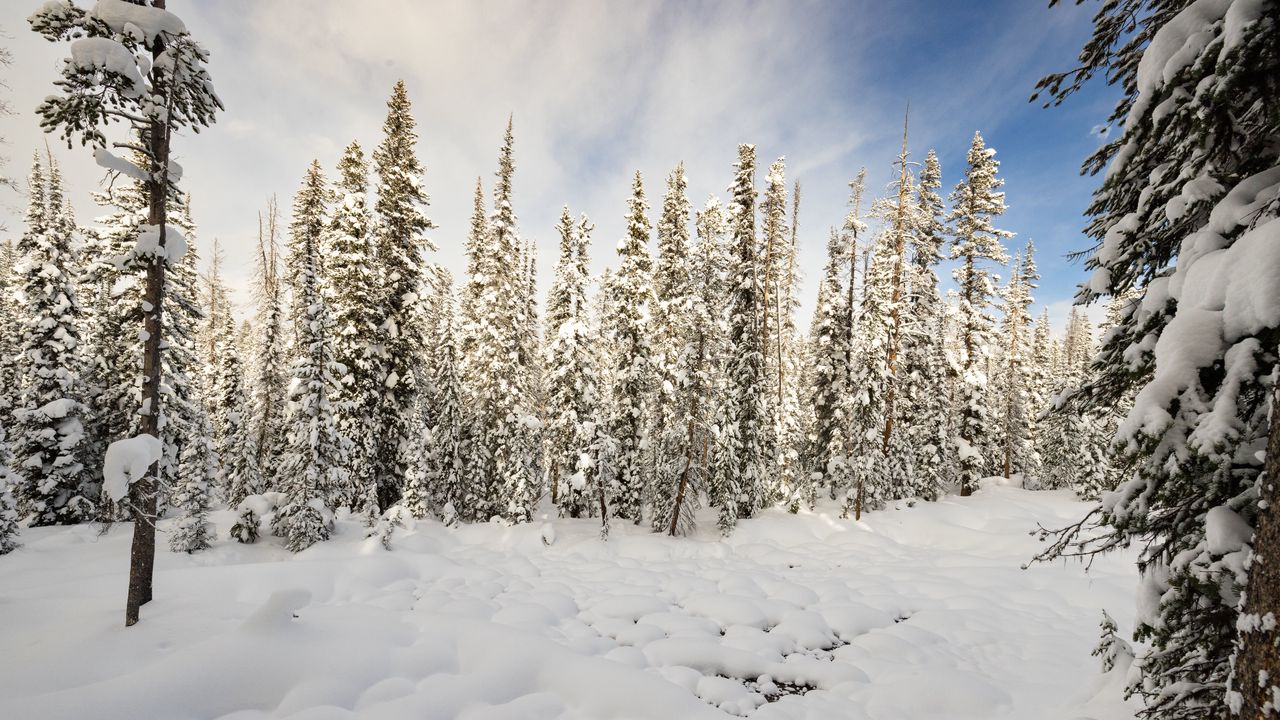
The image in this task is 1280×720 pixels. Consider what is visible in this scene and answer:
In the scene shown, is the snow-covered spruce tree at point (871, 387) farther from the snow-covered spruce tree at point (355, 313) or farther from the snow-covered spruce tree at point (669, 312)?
the snow-covered spruce tree at point (355, 313)

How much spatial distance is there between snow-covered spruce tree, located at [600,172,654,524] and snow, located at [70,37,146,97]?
14.8 m

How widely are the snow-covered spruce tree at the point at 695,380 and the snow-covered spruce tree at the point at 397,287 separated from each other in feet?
37.0

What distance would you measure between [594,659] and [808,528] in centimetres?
1485

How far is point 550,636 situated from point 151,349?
848 centimetres

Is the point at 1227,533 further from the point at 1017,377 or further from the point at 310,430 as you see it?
the point at 1017,377

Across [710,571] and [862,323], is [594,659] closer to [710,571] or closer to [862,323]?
A: [710,571]

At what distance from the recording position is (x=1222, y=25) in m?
3.50

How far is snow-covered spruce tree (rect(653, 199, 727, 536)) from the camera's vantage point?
1916 cm

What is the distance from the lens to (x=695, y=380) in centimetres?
1936

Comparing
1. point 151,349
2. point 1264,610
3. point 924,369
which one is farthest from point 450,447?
point 924,369

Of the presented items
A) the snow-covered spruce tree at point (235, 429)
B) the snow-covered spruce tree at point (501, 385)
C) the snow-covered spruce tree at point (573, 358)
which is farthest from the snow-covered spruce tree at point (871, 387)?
the snow-covered spruce tree at point (235, 429)

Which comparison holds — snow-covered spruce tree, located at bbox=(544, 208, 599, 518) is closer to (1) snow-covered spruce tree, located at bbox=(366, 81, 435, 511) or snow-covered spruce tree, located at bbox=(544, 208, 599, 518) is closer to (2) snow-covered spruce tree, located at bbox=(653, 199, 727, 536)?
(2) snow-covered spruce tree, located at bbox=(653, 199, 727, 536)

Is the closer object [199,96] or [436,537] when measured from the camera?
[199,96]

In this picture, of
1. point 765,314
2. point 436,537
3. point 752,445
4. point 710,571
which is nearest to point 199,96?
point 436,537
